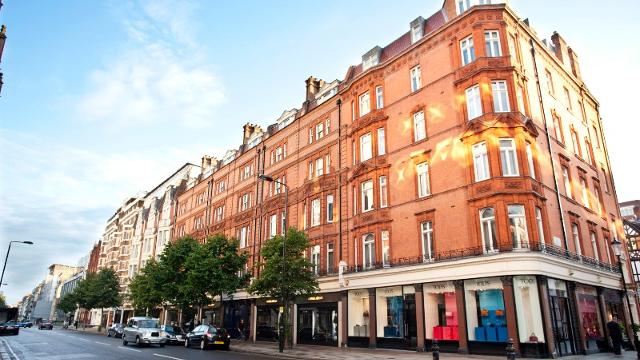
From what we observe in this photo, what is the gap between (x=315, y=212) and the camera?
3297cm

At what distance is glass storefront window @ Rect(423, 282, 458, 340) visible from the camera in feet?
69.1

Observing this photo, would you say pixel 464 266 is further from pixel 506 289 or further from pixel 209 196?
pixel 209 196

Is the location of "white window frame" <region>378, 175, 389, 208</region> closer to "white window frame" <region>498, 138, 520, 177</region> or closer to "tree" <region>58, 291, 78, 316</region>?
"white window frame" <region>498, 138, 520, 177</region>

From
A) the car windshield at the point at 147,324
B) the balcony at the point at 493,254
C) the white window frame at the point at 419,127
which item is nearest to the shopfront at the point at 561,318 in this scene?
the balcony at the point at 493,254

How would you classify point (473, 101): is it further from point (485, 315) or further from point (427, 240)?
point (485, 315)

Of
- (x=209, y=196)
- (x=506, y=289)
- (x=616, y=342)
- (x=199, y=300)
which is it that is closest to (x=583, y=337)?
(x=616, y=342)

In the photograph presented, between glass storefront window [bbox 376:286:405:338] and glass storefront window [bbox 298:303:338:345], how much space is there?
4.13m

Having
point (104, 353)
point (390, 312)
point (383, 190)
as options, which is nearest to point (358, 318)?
point (390, 312)

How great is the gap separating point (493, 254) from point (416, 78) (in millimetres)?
12836

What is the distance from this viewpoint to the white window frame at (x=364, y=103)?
30.2 meters

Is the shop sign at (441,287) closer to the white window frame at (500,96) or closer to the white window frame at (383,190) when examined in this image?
the white window frame at (383,190)

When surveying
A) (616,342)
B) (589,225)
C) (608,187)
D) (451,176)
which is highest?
(608,187)

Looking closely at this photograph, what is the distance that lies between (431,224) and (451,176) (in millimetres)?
2943

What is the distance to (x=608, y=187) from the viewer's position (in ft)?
106
